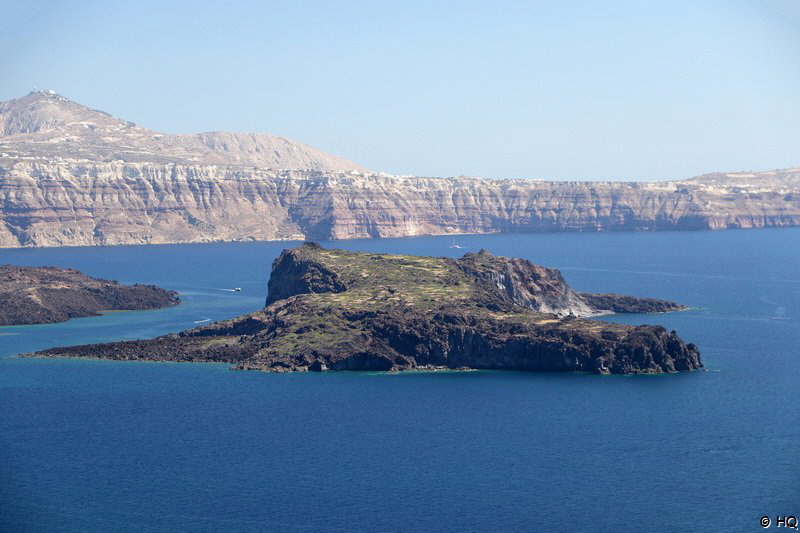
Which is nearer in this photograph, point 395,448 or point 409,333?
point 395,448

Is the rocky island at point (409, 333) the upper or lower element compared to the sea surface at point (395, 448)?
upper

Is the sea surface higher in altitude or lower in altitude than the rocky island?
lower

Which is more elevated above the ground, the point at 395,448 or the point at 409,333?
the point at 409,333

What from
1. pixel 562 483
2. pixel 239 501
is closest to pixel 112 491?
pixel 239 501

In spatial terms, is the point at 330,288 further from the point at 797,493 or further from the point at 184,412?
the point at 797,493
